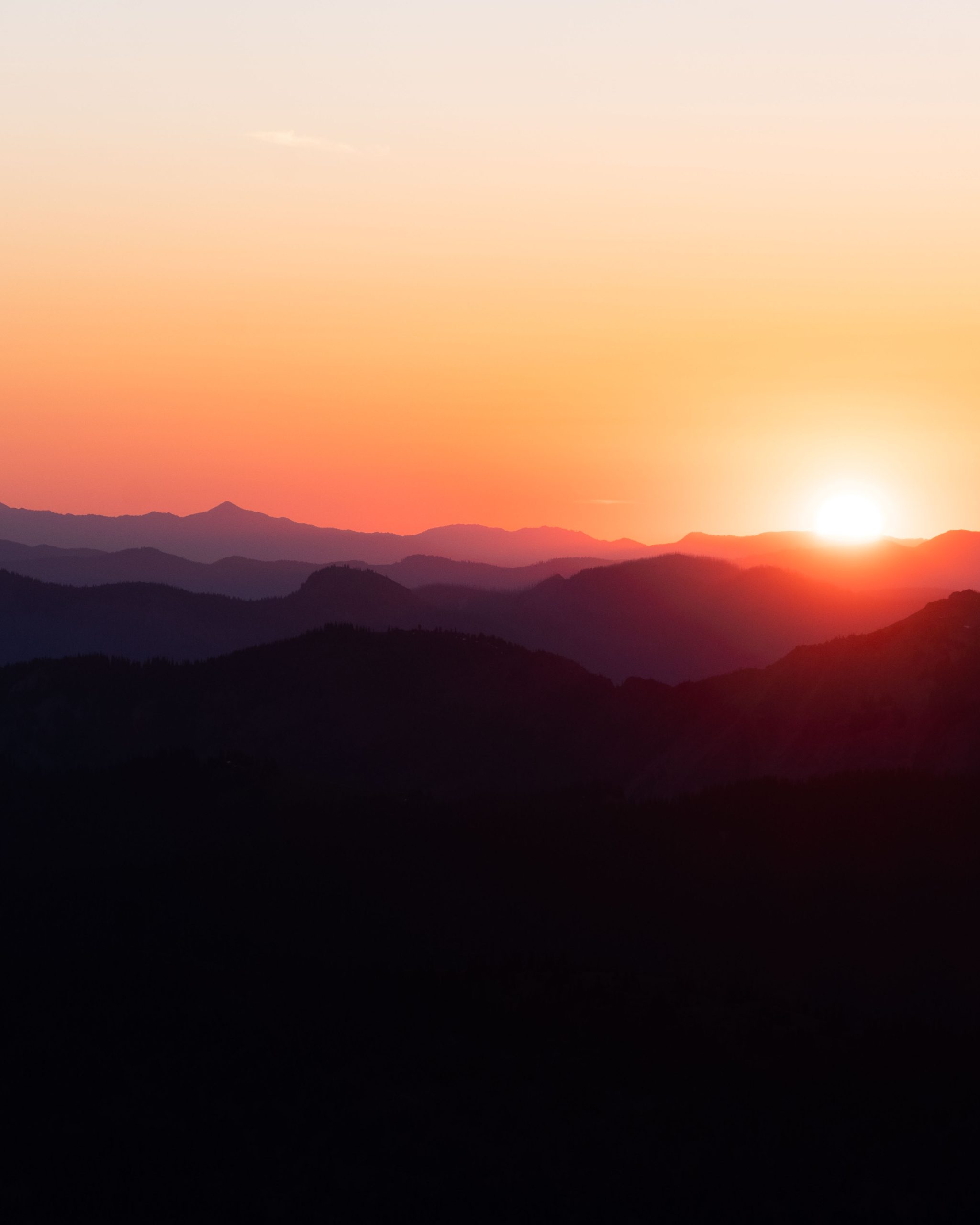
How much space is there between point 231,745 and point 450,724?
39.8 feet

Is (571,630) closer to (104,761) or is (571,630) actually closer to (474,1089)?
(104,761)

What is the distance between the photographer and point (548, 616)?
457ft

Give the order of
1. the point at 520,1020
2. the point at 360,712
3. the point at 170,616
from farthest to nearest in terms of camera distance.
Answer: the point at 170,616 → the point at 360,712 → the point at 520,1020

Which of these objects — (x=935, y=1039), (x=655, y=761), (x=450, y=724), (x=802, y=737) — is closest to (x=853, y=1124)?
(x=935, y=1039)

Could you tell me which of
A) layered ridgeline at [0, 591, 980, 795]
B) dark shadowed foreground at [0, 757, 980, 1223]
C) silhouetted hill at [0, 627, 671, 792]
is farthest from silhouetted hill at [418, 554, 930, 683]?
dark shadowed foreground at [0, 757, 980, 1223]

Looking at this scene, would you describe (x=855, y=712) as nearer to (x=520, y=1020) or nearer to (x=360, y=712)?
(x=520, y=1020)

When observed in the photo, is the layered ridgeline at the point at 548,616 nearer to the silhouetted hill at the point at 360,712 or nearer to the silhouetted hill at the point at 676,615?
the silhouetted hill at the point at 676,615

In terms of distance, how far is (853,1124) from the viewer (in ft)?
62.8

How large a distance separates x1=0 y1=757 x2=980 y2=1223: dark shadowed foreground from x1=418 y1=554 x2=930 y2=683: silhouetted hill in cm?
8465

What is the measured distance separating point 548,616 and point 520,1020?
116315 millimetres

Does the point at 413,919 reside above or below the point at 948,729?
below

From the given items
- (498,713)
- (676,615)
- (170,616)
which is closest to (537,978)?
(498,713)

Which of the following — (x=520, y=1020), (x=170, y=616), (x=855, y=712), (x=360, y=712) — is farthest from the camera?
(x=170, y=616)

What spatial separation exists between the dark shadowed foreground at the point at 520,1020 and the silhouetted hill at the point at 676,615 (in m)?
84.7
